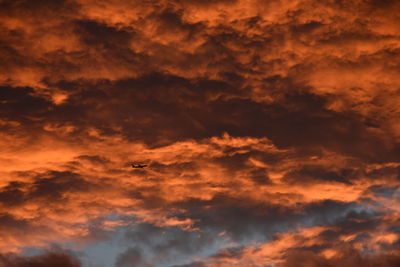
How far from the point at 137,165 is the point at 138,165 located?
0.27 m

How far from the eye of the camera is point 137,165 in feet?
162

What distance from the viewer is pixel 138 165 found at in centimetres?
4922
